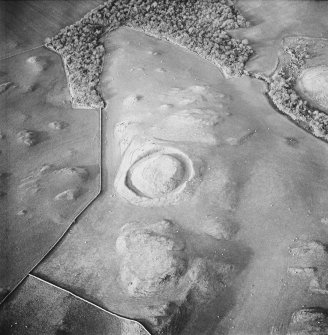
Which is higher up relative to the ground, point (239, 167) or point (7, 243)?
point (239, 167)

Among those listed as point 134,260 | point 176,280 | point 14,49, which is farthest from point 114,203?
point 14,49

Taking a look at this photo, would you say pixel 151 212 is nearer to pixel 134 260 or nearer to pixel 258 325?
pixel 134 260

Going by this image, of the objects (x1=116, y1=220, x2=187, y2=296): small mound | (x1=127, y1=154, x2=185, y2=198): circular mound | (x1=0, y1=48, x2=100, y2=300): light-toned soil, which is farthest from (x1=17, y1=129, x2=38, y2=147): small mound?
(x1=116, y1=220, x2=187, y2=296): small mound

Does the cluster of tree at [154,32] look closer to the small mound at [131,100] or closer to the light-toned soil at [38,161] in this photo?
the light-toned soil at [38,161]

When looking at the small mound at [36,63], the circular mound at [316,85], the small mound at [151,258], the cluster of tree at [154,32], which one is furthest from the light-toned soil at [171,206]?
the small mound at [36,63]

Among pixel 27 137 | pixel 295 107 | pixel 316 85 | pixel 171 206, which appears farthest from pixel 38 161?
pixel 316 85

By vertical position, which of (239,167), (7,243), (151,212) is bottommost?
(7,243)
